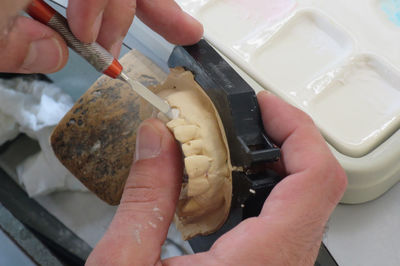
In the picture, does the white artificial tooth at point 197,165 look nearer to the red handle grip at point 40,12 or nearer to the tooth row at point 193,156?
the tooth row at point 193,156

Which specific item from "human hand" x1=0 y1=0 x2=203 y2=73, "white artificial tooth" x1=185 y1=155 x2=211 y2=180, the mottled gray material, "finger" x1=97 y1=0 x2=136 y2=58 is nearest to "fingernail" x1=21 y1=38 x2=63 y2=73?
"human hand" x1=0 y1=0 x2=203 y2=73

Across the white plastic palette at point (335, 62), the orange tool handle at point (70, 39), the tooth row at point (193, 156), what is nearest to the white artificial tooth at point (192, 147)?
the tooth row at point (193, 156)

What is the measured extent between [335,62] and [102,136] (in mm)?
534

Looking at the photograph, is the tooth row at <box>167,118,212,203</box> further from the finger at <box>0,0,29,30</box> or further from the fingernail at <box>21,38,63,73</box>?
the finger at <box>0,0,29,30</box>

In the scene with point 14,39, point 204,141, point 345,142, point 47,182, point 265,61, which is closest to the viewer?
point 14,39

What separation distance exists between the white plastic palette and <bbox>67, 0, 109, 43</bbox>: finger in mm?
371

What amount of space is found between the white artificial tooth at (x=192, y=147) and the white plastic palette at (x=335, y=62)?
0.27 metres

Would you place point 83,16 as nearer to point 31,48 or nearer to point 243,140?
point 31,48

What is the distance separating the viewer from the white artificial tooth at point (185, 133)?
2.19 feet

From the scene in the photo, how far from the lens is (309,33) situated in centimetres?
96

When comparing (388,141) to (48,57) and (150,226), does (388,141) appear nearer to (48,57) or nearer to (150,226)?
(150,226)

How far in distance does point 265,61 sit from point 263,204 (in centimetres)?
40

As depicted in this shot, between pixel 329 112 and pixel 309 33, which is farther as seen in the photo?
pixel 309 33

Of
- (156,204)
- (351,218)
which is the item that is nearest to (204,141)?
(156,204)
